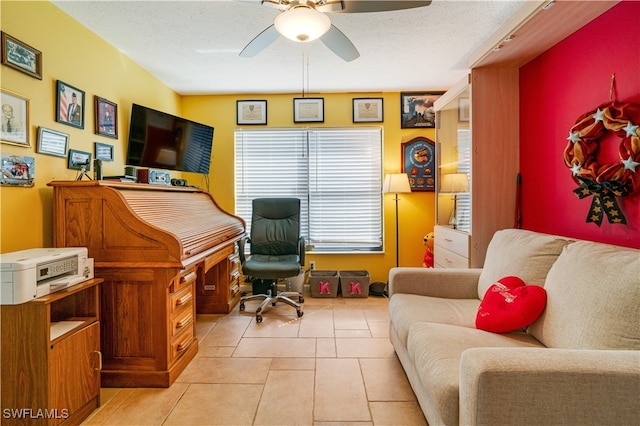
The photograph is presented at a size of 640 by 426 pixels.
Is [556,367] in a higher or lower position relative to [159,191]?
lower

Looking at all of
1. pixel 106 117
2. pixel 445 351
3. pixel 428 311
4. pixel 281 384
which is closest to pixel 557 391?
pixel 445 351

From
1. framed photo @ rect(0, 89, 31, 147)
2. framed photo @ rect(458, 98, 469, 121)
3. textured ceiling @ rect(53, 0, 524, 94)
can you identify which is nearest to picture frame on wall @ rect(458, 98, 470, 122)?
framed photo @ rect(458, 98, 469, 121)

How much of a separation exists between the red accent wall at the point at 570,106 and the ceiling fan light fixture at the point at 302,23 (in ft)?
5.11

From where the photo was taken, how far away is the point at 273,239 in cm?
365

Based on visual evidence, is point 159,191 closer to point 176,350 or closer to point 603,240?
point 176,350

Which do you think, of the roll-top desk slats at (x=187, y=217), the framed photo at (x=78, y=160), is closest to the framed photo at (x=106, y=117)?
the framed photo at (x=78, y=160)

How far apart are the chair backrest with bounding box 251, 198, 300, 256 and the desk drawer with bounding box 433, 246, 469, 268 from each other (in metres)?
1.48

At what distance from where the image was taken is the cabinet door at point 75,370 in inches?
62.7

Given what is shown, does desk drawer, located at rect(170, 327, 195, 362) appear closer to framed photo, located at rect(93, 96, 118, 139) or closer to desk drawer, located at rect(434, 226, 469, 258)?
framed photo, located at rect(93, 96, 118, 139)

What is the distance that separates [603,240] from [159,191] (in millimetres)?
2968

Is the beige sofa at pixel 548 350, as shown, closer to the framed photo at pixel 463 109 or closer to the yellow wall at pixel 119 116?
the framed photo at pixel 463 109

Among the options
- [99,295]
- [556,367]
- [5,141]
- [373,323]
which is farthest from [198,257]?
[556,367]

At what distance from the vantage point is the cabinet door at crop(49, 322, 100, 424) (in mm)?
1592

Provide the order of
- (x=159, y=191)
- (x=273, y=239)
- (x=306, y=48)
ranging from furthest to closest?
(x=273, y=239)
(x=306, y=48)
(x=159, y=191)
